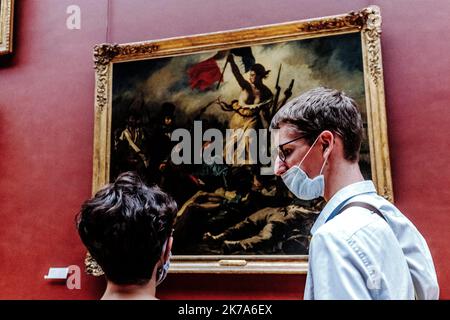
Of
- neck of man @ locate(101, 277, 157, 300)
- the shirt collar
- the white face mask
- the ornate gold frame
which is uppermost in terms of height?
the ornate gold frame

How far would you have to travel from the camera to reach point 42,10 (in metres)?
4.10

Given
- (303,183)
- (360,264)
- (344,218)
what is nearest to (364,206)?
(344,218)

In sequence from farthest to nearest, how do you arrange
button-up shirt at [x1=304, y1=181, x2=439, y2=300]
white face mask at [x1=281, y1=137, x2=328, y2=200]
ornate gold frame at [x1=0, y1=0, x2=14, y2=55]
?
ornate gold frame at [x1=0, y1=0, x2=14, y2=55], white face mask at [x1=281, y1=137, x2=328, y2=200], button-up shirt at [x1=304, y1=181, x2=439, y2=300]

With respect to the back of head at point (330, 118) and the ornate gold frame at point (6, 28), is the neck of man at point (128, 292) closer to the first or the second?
the back of head at point (330, 118)

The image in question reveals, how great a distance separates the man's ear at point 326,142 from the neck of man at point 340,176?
0.18ft

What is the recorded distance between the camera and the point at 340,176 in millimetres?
1713

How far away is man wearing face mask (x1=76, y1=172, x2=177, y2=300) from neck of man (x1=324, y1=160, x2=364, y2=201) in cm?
63

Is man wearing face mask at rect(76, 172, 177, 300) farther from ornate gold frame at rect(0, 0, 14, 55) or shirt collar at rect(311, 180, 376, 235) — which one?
ornate gold frame at rect(0, 0, 14, 55)

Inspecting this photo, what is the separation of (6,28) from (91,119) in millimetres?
1197

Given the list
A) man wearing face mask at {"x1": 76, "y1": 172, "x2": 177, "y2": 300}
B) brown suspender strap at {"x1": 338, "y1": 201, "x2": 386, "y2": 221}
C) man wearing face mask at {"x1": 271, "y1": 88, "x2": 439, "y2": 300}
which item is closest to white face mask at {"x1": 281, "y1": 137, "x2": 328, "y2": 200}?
man wearing face mask at {"x1": 271, "y1": 88, "x2": 439, "y2": 300}

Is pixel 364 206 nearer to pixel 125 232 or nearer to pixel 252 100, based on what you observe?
pixel 125 232

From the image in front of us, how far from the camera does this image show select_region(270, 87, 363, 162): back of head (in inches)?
68.5

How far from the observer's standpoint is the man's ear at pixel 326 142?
173 cm

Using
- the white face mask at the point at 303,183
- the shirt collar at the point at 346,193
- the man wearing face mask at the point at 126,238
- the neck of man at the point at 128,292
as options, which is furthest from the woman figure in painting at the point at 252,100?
the neck of man at the point at 128,292
